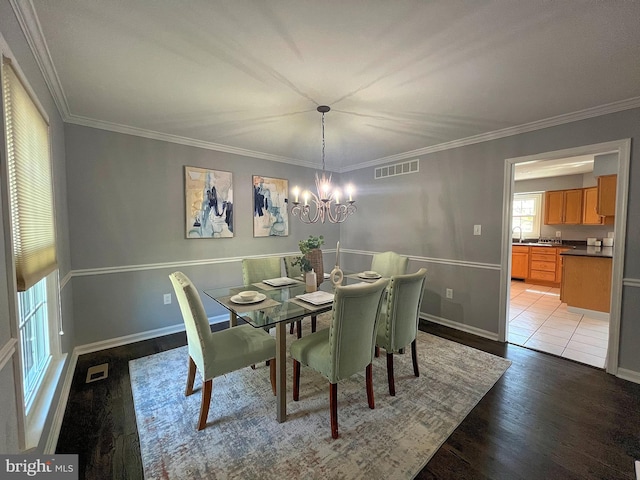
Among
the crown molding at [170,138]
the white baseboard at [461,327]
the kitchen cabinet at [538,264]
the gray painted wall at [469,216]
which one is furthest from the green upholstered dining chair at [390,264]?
the kitchen cabinet at [538,264]

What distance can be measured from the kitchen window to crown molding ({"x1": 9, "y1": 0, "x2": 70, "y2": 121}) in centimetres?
788

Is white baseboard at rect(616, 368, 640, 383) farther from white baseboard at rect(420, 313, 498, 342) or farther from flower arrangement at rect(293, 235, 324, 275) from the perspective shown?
flower arrangement at rect(293, 235, 324, 275)

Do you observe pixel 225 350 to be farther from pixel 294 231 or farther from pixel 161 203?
pixel 294 231

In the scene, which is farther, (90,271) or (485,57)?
(90,271)

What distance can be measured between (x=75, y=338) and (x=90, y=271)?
67cm

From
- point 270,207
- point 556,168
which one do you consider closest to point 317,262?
point 270,207

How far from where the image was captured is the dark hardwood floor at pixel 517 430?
149cm

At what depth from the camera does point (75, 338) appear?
270 centimetres

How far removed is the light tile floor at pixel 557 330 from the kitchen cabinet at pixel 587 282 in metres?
0.21

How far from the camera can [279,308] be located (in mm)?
1991

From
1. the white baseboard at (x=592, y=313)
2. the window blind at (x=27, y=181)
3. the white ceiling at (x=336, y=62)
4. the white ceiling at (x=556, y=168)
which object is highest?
the white ceiling at (x=556, y=168)

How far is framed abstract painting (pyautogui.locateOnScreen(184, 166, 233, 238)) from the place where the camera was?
10.9ft

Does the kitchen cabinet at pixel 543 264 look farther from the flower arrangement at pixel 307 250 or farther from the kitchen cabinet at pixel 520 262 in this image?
the flower arrangement at pixel 307 250

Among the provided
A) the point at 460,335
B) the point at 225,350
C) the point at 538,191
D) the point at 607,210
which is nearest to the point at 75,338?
the point at 225,350
